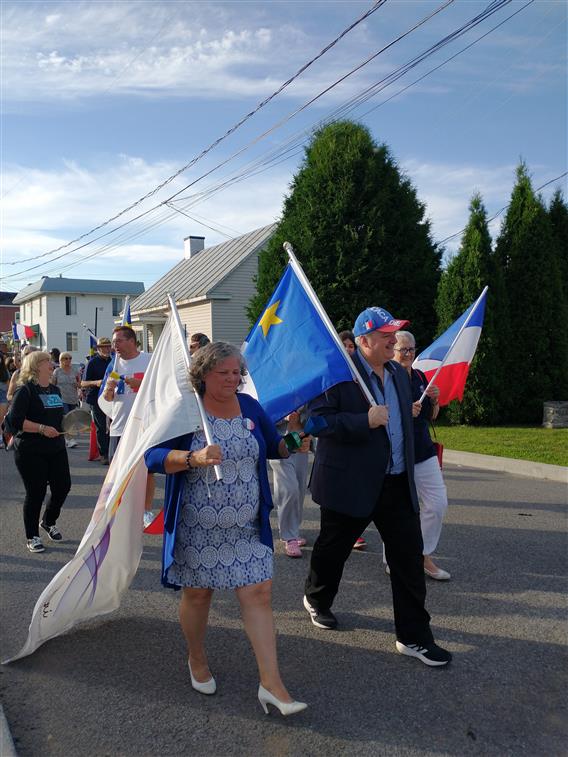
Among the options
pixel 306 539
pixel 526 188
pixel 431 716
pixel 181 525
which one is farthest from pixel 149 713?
pixel 526 188

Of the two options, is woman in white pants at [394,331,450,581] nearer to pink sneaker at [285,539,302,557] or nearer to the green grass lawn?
pink sneaker at [285,539,302,557]

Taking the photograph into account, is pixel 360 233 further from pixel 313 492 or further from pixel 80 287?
pixel 80 287

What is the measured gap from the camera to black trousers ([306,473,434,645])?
4070mm

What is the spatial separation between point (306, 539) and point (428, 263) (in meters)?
11.9

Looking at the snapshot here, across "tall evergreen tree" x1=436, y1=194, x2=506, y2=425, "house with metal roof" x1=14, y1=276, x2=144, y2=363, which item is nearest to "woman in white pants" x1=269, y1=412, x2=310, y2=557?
"tall evergreen tree" x1=436, y1=194, x2=506, y2=425

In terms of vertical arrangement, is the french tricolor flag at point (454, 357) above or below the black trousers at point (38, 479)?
above

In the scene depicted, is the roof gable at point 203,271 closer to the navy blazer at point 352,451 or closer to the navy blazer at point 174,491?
the navy blazer at point 352,451

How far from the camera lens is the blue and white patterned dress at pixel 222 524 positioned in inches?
137

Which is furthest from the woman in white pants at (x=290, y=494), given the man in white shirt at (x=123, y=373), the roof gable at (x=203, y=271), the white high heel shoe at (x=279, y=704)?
the roof gable at (x=203, y=271)

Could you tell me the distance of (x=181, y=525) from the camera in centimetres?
356

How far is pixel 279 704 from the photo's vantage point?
3314 mm

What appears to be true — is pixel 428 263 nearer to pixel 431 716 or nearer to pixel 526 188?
pixel 526 188

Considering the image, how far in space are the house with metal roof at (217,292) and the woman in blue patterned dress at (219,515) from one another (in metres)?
22.7

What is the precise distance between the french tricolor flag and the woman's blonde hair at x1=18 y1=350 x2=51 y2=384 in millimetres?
3426
